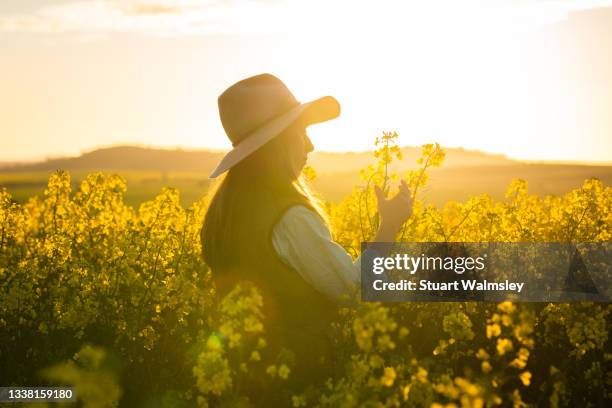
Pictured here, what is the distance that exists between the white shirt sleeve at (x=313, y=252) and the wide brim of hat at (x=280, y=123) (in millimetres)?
379

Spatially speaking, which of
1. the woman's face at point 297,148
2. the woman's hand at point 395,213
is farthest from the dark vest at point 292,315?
the woman's hand at point 395,213

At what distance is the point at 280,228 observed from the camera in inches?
133

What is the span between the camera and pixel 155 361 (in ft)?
14.7

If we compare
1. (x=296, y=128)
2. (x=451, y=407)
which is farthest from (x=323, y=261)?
(x=451, y=407)

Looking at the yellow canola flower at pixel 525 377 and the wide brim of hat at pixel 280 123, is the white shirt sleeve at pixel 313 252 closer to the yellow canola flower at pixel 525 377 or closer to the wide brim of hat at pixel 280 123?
the wide brim of hat at pixel 280 123

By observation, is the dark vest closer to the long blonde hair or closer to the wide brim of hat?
the long blonde hair

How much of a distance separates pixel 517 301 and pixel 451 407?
9.51 feet

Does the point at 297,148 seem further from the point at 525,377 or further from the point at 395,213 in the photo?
the point at 525,377

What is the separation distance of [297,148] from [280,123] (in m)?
0.19

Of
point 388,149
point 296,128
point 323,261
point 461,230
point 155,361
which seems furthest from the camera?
point 461,230

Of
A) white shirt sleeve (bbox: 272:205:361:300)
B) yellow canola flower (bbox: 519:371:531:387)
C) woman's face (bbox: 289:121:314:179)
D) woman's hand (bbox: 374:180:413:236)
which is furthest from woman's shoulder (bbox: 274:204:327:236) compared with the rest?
yellow canola flower (bbox: 519:371:531:387)

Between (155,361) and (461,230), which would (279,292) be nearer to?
(155,361)

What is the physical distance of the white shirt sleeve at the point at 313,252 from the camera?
131 inches

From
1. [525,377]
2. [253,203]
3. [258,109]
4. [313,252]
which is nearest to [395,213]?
[313,252]
